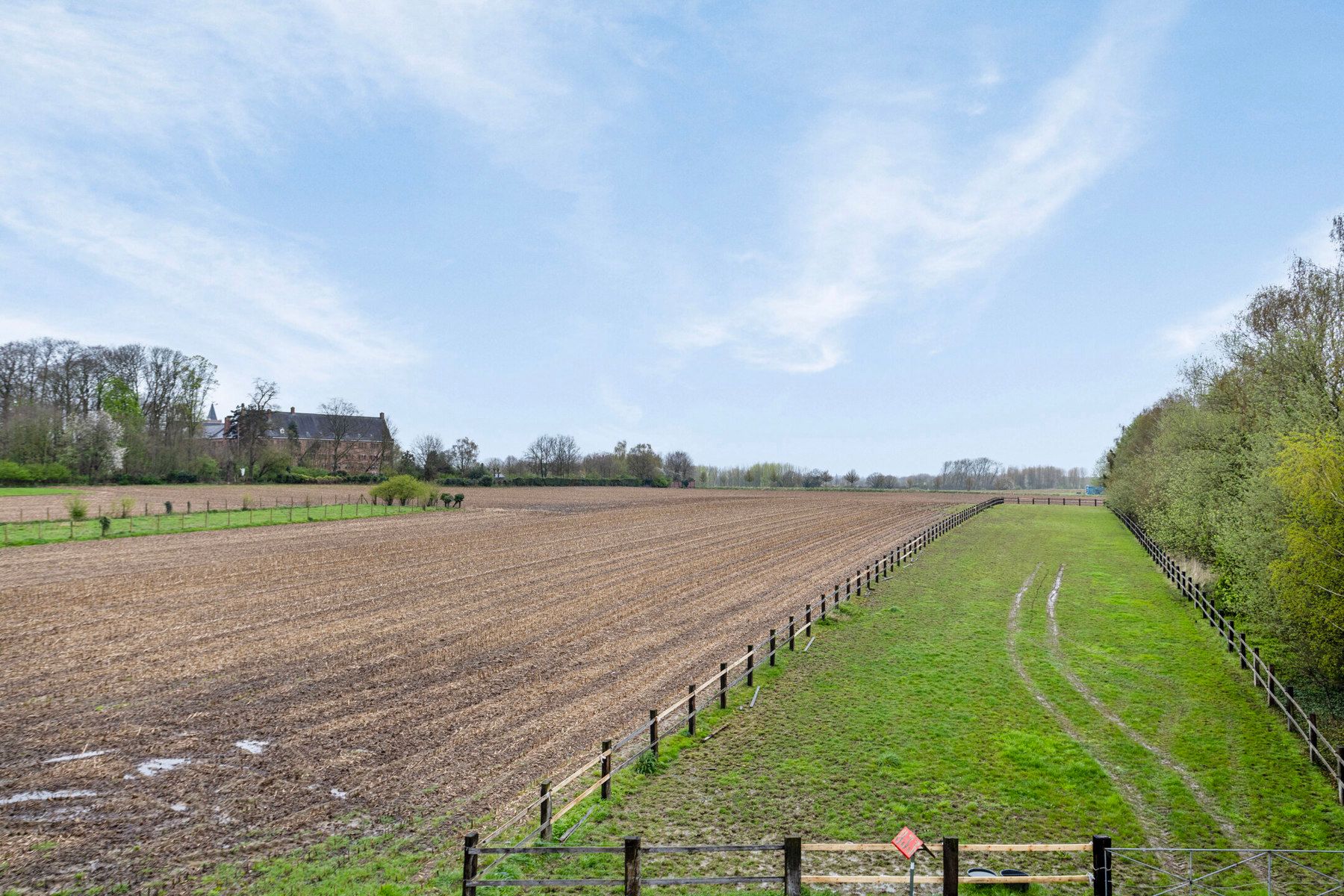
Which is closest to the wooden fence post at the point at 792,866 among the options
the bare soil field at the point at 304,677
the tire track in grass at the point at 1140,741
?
the bare soil field at the point at 304,677

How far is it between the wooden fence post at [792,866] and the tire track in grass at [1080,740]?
224 inches

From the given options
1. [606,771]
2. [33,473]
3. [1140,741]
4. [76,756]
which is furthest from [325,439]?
[1140,741]

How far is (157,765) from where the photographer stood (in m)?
11.5

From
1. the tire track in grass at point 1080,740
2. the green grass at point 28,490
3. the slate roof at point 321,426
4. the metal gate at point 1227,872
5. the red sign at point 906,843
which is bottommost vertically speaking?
the metal gate at point 1227,872

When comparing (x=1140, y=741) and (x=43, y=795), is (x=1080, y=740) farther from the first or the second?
(x=43, y=795)

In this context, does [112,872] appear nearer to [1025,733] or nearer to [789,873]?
[789,873]

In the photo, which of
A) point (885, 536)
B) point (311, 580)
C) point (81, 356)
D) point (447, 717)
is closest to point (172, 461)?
point (81, 356)

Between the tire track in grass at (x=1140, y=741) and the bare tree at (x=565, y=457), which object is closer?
the tire track in grass at (x=1140, y=741)

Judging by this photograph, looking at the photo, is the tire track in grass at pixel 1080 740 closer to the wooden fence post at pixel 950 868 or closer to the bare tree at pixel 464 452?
the wooden fence post at pixel 950 868

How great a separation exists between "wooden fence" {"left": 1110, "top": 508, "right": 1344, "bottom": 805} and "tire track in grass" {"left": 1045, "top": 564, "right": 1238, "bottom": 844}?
6.53 ft

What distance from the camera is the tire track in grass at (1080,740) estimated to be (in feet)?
33.2

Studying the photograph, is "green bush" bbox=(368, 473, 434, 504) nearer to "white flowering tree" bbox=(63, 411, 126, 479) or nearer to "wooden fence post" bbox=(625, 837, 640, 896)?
"white flowering tree" bbox=(63, 411, 126, 479)

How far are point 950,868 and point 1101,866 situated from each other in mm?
1993

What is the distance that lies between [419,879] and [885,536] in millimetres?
45273
